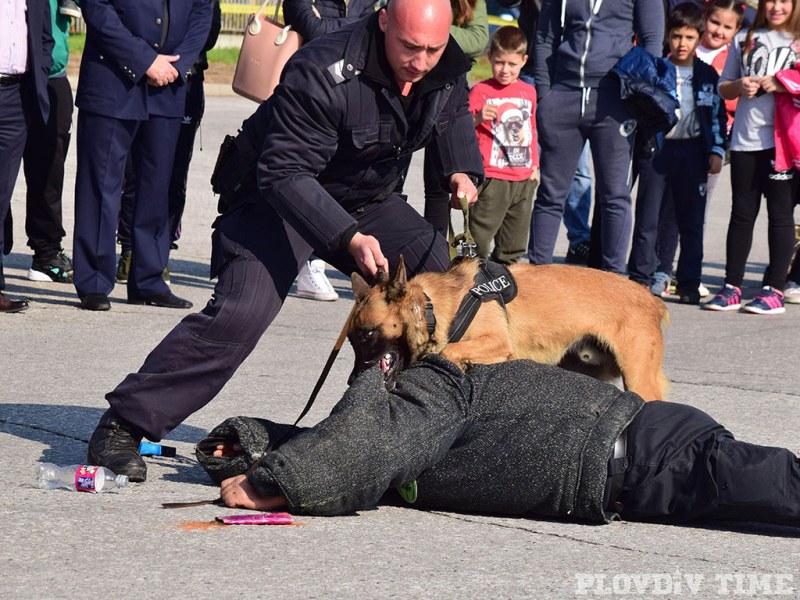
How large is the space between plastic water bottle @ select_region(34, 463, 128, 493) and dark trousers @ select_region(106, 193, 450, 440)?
0.20 m

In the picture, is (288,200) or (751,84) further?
(751,84)

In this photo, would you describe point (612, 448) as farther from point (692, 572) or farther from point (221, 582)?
point (221, 582)

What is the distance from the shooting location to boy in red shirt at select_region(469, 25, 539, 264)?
8352mm

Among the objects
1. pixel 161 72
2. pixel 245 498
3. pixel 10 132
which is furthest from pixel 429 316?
pixel 10 132

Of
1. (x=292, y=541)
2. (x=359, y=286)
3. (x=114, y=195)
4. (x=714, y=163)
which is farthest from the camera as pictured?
(x=714, y=163)

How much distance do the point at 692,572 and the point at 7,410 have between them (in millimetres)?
3059

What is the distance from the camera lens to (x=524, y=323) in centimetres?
514

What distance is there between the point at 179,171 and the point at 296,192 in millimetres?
4545

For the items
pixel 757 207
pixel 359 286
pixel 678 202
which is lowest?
pixel 678 202

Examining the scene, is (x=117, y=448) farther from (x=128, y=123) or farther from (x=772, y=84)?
(x=772, y=84)

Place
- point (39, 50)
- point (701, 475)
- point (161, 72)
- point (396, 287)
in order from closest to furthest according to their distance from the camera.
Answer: point (701, 475)
point (396, 287)
point (39, 50)
point (161, 72)

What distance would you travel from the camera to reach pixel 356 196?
482cm

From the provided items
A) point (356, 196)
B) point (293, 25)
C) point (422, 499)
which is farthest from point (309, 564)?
point (293, 25)

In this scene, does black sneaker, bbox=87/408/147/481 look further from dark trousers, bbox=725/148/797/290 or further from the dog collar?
dark trousers, bbox=725/148/797/290
